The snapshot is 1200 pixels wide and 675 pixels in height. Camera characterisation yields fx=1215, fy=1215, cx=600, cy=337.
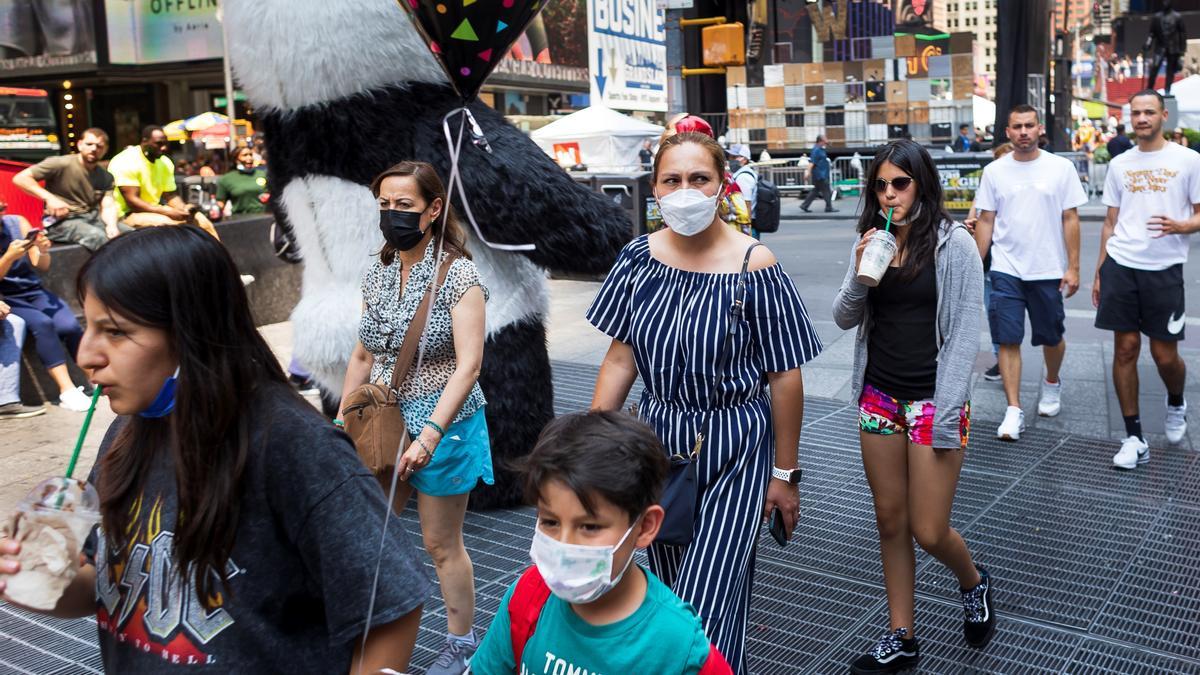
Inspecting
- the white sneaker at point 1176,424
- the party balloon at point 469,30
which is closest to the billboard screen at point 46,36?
the party balloon at point 469,30

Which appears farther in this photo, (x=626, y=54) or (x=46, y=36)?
(x=46, y=36)

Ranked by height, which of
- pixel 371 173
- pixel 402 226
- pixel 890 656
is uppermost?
pixel 371 173

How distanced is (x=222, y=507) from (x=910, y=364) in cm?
268

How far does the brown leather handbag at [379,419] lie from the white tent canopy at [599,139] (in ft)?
50.5

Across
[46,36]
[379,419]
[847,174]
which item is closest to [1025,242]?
[379,419]

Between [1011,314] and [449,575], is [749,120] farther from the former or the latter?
→ [449,575]

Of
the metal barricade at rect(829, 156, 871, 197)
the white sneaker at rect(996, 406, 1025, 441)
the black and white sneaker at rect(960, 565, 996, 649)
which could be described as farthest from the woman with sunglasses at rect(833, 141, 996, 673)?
the metal barricade at rect(829, 156, 871, 197)

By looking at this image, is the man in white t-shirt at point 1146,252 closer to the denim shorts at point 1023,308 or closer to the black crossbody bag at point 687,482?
the denim shorts at point 1023,308

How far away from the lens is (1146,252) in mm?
6238

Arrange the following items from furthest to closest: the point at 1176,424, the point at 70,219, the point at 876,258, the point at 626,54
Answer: the point at 626,54 → the point at 70,219 → the point at 1176,424 → the point at 876,258

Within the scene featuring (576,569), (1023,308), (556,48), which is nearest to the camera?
(576,569)

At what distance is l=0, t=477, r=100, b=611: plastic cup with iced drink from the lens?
1748 millimetres

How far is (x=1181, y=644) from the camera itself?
4.14 m

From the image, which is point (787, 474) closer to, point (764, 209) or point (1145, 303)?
point (1145, 303)
